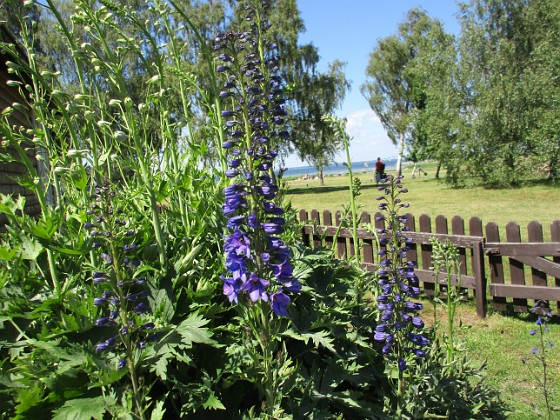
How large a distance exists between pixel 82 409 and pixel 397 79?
38644 mm

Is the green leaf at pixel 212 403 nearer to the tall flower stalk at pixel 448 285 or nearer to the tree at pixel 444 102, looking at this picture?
the tall flower stalk at pixel 448 285

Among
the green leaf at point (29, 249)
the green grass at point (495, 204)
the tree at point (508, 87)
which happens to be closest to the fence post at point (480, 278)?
the green leaf at point (29, 249)

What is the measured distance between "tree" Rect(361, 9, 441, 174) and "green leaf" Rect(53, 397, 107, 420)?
119ft

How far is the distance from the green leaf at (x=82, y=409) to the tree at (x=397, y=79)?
119ft

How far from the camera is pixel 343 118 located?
9.34ft

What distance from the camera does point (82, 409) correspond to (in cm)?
163

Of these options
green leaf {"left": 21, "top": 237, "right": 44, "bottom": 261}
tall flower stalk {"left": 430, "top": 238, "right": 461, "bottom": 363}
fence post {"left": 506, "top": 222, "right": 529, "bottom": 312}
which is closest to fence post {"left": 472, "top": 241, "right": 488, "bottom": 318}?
fence post {"left": 506, "top": 222, "right": 529, "bottom": 312}

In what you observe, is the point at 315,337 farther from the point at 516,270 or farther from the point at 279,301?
the point at 516,270

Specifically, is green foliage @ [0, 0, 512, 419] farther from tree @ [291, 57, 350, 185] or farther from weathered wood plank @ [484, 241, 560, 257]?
tree @ [291, 57, 350, 185]

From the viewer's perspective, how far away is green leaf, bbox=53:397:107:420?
1606mm

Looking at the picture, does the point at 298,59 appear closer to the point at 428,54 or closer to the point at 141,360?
the point at 428,54

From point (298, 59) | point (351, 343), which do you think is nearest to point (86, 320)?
point (351, 343)

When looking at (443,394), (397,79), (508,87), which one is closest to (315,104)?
(397,79)

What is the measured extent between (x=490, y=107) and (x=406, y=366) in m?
21.7
